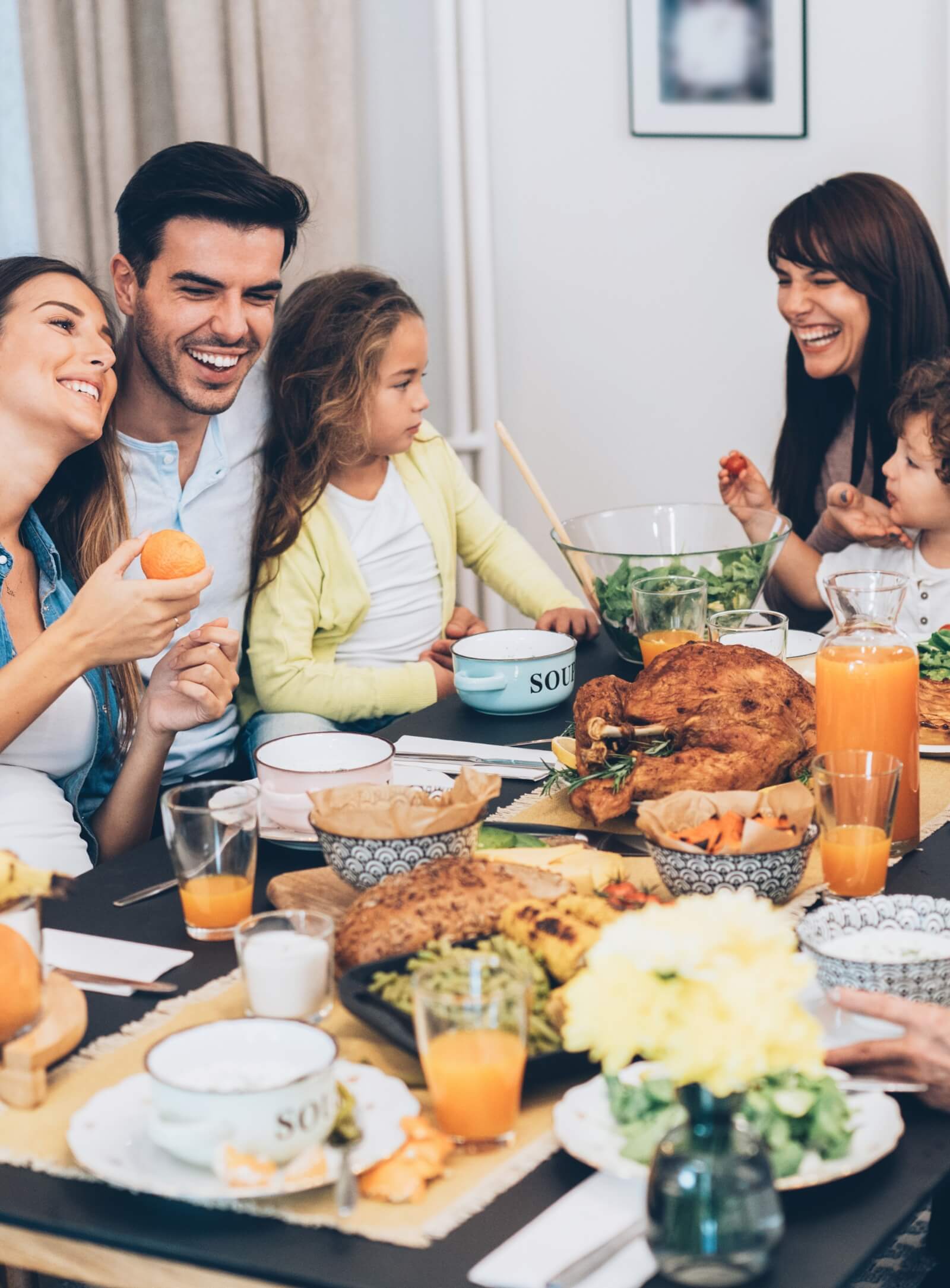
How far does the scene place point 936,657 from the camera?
183 centimetres

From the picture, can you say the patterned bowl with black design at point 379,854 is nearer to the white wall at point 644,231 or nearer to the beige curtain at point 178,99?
the beige curtain at point 178,99

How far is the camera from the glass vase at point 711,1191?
0.74 metres

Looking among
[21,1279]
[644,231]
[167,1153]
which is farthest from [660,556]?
[644,231]

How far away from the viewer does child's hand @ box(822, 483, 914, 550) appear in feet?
8.14

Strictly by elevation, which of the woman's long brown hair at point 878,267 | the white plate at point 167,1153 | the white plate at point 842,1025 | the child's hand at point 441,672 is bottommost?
the child's hand at point 441,672

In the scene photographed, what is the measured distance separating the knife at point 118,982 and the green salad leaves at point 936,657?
1048mm

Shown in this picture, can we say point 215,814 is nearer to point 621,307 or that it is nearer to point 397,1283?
point 397,1283

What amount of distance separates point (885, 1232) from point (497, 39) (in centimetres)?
327

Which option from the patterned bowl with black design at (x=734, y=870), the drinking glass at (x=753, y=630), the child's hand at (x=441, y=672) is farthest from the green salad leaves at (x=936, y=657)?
the child's hand at (x=441, y=672)

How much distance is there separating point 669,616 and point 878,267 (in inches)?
43.0

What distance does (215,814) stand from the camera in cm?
125

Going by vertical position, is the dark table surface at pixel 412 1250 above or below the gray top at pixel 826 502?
below

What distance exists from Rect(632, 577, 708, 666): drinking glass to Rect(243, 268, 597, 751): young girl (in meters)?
0.38

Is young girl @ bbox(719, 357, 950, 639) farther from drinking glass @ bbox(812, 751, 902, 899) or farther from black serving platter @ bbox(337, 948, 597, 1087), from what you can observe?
black serving platter @ bbox(337, 948, 597, 1087)
